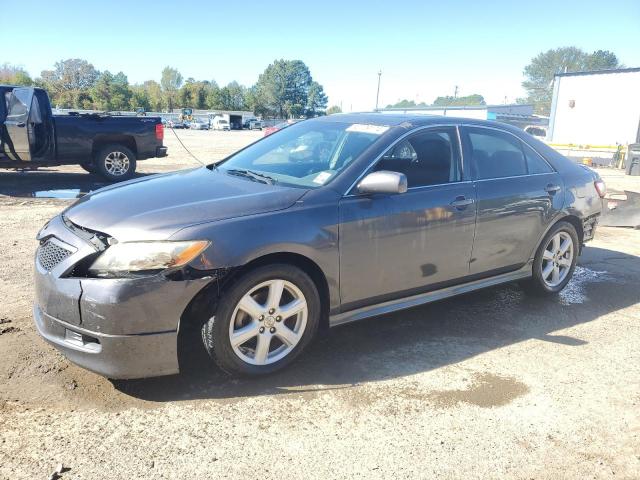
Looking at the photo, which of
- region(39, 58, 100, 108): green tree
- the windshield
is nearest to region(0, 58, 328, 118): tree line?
region(39, 58, 100, 108): green tree

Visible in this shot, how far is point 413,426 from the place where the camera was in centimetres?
298

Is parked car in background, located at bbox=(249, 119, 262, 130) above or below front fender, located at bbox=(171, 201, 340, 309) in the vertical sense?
below

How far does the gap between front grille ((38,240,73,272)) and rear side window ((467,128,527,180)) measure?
316cm

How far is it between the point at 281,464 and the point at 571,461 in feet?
4.91

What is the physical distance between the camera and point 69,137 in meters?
11.0

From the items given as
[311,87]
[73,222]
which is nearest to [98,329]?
[73,222]

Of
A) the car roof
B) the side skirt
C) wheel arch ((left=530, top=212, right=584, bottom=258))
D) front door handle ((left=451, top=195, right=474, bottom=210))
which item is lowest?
the side skirt

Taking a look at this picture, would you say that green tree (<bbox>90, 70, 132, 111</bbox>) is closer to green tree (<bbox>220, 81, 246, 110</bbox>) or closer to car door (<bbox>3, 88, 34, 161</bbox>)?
green tree (<bbox>220, 81, 246, 110</bbox>)

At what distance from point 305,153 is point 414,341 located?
1690mm

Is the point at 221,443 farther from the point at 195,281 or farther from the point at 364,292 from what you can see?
the point at 364,292

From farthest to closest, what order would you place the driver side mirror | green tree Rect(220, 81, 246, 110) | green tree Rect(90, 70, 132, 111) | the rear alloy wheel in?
green tree Rect(220, 81, 246, 110)
green tree Rect(90, 70, 132, 111)
the rear alloy wheel
the driver side mirror

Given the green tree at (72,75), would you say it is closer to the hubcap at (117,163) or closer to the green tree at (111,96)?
the green tree at (111,96)

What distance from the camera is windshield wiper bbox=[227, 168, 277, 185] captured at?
377 centimetres

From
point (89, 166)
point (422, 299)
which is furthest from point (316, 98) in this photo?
point (422, 299)
